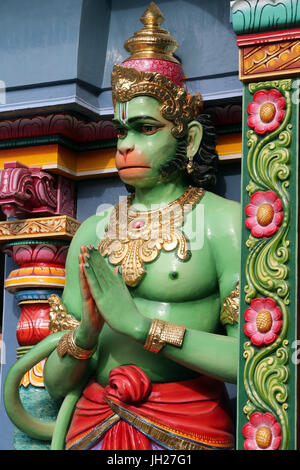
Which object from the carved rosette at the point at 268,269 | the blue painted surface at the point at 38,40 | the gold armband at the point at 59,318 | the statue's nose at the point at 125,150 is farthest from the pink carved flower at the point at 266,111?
the blue painted surface at the point at 38,40

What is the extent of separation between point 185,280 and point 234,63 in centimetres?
114

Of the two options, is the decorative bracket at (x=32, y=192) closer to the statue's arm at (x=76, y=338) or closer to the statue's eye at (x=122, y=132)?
the statue's arm at (x=76, y=338)

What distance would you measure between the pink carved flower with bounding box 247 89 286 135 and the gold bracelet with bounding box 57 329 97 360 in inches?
45.3

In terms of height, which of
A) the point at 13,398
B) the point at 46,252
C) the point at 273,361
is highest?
the point at 46,252

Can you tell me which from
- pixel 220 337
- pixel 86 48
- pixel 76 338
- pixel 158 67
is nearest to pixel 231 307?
pixel 220 337

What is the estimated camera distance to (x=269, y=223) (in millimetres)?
3203

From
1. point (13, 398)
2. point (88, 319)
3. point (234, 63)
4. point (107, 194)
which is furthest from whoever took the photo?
point (107, 194)

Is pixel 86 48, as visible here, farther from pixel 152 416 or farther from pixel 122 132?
pixel 152 416

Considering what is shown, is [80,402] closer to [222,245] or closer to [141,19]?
[222,245]

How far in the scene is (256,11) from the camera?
328 centimetres

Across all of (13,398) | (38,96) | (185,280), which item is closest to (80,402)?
(13,398)

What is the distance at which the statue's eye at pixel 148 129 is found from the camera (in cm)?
409

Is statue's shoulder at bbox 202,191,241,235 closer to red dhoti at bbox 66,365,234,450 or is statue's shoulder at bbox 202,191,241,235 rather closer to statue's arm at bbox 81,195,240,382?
statue's arm at bbox 81,195,240,382

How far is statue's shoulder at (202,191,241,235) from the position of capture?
3.99 metres
